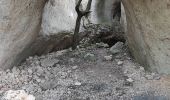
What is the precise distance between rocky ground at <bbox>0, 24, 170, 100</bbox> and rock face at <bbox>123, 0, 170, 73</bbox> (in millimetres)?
57

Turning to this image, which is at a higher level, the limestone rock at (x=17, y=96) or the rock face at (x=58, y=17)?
the rock face at (x=58, y=17)

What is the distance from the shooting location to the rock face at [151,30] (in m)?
1.35

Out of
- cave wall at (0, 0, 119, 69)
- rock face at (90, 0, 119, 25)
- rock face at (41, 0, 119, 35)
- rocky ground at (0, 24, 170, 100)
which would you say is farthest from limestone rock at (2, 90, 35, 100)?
rock face at (90, 0, 119, 25)

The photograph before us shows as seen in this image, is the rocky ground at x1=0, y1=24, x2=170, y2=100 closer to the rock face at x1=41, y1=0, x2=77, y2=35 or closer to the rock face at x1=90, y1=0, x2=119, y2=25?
the rock face at x1=41, y1=0, x2=77, y2=35

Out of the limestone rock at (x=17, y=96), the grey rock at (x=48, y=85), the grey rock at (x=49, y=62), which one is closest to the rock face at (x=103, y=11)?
the grey rock at (x=49, y=62)

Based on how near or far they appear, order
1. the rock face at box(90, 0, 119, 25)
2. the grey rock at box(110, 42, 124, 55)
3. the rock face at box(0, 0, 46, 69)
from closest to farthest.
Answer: the rock face at box(0, 0, 46, 69) < the grey rock at box(110, 42, 124, 55) < the rock face at box(90, 0, 119, 25)

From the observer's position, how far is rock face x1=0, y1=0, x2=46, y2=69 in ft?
4.67

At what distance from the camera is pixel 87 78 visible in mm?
1483

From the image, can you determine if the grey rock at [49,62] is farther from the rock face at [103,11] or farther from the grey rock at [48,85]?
the rock face at [103,11]

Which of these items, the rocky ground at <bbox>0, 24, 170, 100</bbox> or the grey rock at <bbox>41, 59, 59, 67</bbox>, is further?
the grey rock at <bbox>41, 59, 59, 67</bbox>

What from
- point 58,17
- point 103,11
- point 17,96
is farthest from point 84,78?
point 103,11

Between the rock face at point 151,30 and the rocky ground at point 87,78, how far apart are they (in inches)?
2.2

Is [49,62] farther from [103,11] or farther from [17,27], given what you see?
[103,11]

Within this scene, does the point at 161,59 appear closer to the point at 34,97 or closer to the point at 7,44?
the point at 34,97
